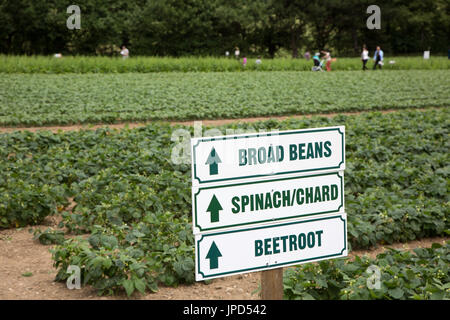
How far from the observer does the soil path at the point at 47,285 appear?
186 inches

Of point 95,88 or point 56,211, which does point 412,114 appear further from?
point 95,88

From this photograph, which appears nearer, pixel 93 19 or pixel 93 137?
pixel 93 137

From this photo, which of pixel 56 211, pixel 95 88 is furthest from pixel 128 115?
pixel 56 211

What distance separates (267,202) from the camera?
281cm

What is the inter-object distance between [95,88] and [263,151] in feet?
64.2

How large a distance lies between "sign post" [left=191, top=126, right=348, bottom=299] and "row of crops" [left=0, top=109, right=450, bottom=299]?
49.7 inches

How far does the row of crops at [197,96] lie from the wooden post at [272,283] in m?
12.1

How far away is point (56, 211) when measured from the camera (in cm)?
676
